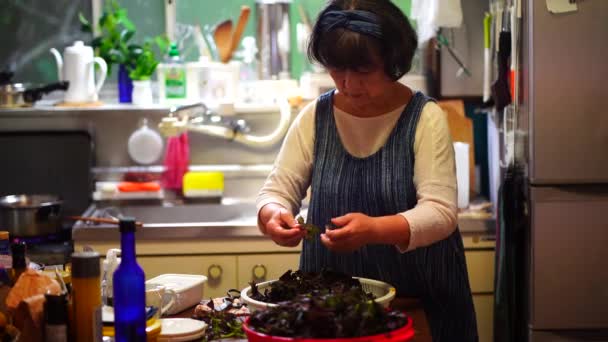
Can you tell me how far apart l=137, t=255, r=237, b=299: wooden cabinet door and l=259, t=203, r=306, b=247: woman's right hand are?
4.13ft

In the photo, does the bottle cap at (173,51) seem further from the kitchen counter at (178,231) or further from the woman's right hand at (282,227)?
the woman's right hand at (282,227)

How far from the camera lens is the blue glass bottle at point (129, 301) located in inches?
64.4

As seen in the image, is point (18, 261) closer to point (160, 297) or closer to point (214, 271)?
point (160, 297)

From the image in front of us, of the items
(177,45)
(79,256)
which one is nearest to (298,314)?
(79,256)

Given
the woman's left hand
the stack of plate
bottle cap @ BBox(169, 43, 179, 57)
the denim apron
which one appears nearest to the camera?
the stack of plate

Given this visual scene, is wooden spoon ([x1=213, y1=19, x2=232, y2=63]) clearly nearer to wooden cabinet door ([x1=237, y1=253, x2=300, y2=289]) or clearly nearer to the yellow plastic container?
the yellow plastic container

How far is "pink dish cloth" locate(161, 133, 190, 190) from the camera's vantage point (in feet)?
12.7

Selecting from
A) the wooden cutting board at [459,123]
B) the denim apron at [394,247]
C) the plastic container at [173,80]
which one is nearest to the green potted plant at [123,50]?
the plastic container at [173,80]

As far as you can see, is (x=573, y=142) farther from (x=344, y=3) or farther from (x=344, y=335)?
(x=344, y=335)

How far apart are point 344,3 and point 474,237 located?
1.52 m

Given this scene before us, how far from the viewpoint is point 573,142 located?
3.08 meters

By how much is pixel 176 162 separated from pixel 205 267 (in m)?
0.64

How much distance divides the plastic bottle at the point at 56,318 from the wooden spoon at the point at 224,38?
2.32 m

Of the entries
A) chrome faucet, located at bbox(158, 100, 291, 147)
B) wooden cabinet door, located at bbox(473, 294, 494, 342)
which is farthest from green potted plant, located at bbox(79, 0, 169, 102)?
wooden cabinet door, located at bbox(473, 294, 494, 342)
